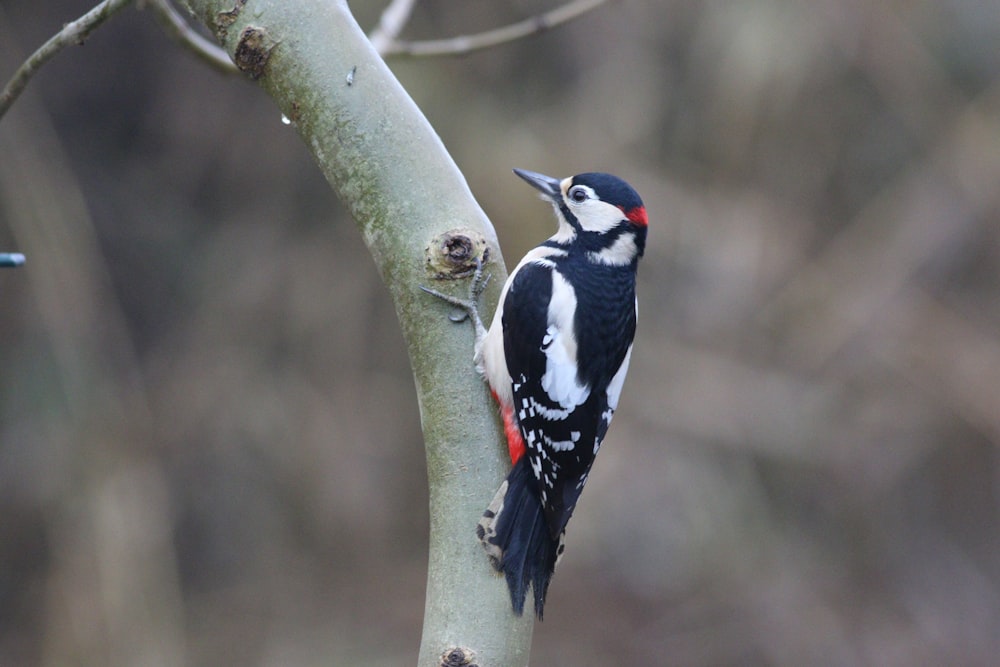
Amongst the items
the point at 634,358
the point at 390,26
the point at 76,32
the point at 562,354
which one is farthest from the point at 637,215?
the point at 634,358

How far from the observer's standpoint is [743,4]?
471 centimetres

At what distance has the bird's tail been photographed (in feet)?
4.16

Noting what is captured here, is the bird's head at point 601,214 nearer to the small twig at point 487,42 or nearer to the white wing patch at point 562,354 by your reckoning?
the white wing patch at point 562,354

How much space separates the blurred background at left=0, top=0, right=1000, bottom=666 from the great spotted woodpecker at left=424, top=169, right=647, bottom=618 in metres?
2.42

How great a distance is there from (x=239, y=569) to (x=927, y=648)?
11.8 feet

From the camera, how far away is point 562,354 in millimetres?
2037

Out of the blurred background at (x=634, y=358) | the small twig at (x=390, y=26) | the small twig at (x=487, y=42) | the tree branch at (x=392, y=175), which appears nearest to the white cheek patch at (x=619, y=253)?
the small twig at (x=487, y=42)

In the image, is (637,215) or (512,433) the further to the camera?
(637,215)

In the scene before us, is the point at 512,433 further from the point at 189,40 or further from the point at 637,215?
the point at 189,40

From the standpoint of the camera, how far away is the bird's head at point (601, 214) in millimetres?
2207

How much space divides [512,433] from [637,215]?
85 cm

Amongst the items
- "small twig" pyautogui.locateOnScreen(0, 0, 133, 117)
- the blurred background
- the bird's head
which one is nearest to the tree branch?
"small twig" pyautogui.locateOnScreen(0, 0, 133, 117)

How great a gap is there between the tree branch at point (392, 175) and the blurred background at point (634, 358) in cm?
326

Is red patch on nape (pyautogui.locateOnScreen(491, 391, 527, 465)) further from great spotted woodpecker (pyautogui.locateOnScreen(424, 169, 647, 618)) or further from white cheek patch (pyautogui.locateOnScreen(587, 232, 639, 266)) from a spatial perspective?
white cheek patch (pyautogui.locateOnScreen(587, 232, 639, 266))
